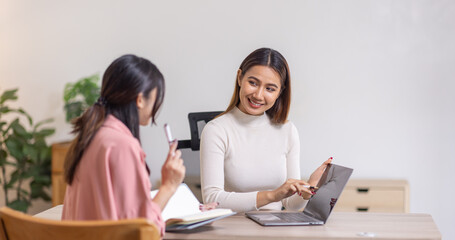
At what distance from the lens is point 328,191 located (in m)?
2.13

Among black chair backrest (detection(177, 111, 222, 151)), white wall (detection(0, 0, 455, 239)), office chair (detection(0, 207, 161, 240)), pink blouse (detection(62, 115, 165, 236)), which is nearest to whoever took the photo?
office chair (detection(0, 207, 161, 240))

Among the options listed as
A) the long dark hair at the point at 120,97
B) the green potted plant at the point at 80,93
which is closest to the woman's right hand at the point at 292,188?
the long dark hair at the point at 120,97

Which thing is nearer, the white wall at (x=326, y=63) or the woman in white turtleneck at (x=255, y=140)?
the woman in white turtleneck at (x=255, y=140)

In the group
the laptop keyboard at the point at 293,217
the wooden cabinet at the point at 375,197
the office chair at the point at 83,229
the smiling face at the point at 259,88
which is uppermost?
the smiling face at the point at 259,88

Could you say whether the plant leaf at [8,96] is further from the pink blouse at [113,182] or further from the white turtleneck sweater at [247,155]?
the pink blouse at [113,182]

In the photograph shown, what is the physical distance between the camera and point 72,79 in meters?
4.77

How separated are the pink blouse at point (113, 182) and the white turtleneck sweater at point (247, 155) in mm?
838

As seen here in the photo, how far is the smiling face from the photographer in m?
2.51

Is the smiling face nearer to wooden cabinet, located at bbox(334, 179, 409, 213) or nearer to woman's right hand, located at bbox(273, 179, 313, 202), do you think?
woman's right hand, located at bbox(273, 179, 313, 202)

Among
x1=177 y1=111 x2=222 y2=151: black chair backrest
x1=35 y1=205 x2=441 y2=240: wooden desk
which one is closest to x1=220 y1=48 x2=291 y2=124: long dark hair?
x1=177 y1=111 x2=222 y2=151: black chair backrest

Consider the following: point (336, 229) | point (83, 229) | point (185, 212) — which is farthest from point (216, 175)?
point (83, 229)

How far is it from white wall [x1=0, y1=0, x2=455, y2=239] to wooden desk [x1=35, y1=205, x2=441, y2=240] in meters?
2.19

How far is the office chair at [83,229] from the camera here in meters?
1.42

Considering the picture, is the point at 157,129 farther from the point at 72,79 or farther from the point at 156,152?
the point at 72,79
